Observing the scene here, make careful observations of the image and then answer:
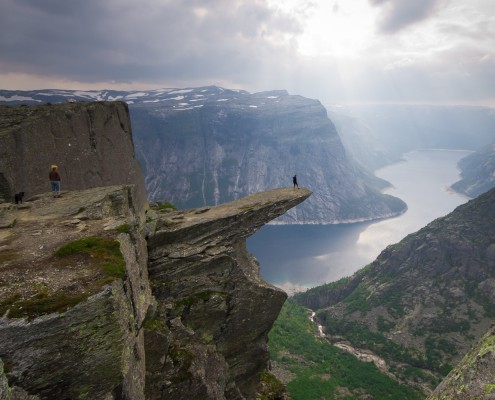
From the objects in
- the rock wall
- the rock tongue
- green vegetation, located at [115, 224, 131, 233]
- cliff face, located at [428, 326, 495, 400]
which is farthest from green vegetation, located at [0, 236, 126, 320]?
the rock wall

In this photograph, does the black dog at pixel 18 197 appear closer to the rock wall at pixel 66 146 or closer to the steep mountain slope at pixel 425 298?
the rock wall at pixel 66 146

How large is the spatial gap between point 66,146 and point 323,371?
282 feet

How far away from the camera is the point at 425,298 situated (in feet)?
408

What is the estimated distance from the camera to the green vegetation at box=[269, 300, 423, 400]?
79.9 metres

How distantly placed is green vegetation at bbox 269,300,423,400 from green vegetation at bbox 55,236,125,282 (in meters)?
70.9

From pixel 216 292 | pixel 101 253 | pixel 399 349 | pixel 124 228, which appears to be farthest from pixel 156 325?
pixel 399 349

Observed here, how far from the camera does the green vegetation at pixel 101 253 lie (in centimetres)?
1459

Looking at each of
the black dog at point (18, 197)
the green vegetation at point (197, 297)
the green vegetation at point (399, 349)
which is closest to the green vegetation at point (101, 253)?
the green vegetation at point (197, 297)

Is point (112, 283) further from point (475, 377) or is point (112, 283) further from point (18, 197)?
point (18, 197)

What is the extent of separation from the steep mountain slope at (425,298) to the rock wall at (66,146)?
316 ft

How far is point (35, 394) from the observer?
11.3 meters

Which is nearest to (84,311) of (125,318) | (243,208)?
(125,318)

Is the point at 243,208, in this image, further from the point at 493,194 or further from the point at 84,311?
the point at 493,194

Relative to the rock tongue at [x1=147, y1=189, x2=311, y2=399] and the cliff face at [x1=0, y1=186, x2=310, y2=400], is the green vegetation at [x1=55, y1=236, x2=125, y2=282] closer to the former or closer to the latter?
the cliff face at [x1=0, y1=186, x2=310, y2=400]
